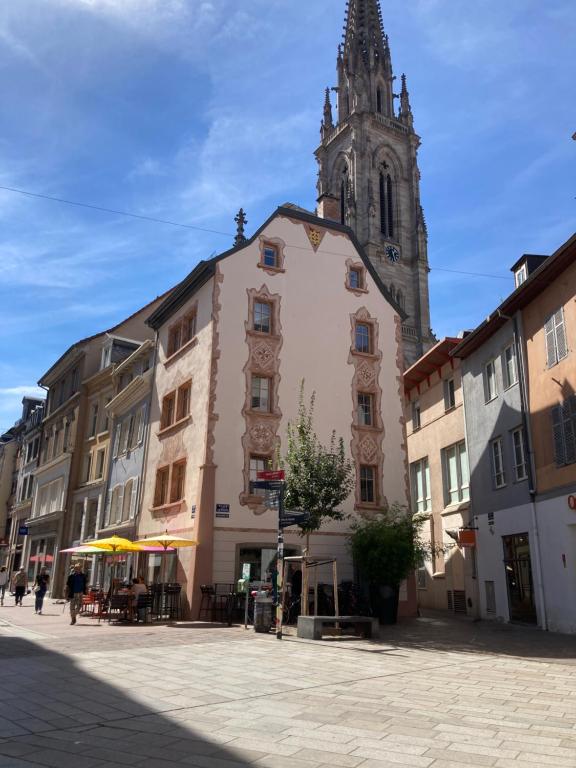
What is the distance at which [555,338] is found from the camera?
19219 millimetres

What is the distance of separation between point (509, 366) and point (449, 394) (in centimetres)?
617

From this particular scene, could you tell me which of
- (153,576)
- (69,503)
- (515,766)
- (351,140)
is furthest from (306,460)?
(351,140)

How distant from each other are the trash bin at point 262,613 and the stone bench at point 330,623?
1.16 m

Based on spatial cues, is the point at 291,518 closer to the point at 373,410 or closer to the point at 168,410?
the point at 373,410

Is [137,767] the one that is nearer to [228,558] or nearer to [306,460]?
[306,460]

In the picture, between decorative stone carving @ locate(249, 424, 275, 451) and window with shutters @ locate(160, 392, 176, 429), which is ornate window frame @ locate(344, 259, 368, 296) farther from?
window with shutters @ locate(160, 392, 176, 429)

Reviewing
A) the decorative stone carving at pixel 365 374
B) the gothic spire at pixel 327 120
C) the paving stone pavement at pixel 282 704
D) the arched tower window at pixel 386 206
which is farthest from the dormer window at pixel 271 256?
the gothic spire at pixel 327 120

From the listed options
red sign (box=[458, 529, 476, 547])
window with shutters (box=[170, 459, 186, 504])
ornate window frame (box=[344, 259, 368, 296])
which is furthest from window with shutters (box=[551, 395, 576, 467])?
window with shutters (box=[170, 459, 186, 504])

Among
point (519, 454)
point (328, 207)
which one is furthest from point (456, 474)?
point (328, 207)

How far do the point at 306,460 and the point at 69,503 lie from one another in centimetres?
2288

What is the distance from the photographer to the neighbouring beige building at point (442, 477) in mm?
26047

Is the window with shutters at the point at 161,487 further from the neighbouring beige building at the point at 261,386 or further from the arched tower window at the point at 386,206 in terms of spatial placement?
the arched tower window at the point at 386,206

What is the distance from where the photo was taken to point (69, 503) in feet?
123

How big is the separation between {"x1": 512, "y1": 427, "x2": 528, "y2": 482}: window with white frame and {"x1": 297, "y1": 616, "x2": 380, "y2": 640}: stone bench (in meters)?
7.44
